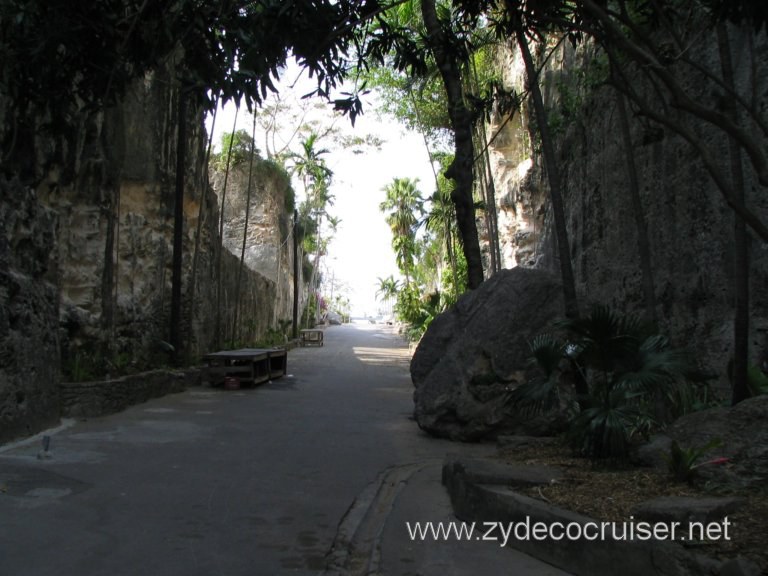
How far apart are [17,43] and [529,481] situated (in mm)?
5542

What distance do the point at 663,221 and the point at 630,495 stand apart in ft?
21.1

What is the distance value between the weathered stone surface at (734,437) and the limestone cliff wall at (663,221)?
Answer: 3042 mm

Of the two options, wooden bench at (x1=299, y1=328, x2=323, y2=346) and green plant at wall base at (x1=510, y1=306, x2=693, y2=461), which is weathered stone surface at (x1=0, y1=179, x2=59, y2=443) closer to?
green plant at wall base at (x1=510, y1=306, x2=693, y2=461)

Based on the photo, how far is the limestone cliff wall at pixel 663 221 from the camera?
352 inches

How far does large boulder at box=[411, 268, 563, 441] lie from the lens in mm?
9883

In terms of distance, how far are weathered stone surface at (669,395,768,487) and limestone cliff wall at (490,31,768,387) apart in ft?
9.98

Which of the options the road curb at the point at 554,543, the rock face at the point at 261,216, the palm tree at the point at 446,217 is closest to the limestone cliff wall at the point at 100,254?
the road curb at the point at 554,543

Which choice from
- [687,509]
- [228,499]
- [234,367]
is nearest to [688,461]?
[687,509]

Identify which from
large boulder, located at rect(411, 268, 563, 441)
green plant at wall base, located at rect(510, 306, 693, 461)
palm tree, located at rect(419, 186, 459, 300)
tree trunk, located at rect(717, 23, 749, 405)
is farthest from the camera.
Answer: palm tree, located at rect(419, 186, 459, 300)

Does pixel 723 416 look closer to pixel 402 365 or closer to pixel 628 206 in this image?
pixel 628 206

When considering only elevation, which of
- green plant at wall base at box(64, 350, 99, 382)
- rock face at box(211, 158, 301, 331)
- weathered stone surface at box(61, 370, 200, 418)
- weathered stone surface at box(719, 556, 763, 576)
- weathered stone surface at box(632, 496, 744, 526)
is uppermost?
rock face at box(211, 158, 301, 331)

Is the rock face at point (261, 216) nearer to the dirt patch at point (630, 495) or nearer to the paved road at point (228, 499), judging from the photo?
the paved road at point (228, 499)

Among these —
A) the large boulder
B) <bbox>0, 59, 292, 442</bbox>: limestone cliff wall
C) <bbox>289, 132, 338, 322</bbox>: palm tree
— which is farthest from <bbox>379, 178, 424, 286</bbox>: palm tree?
the large boulder

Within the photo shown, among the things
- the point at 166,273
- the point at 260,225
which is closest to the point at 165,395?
the point at 166,273
